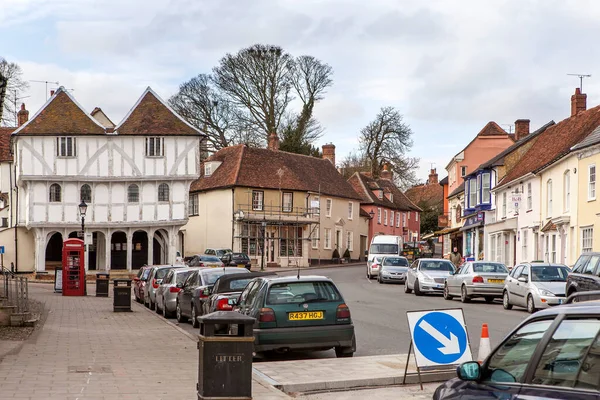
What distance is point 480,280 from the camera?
29.4 meters

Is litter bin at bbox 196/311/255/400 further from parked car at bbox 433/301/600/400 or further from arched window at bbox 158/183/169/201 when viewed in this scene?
arched window at bbox 158/183/169/201

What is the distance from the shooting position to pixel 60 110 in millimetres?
58562

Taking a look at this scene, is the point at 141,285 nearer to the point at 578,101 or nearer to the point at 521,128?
the point at 578,101

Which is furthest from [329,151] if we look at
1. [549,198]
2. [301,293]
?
[301,293]

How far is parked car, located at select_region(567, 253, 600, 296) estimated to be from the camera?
2050 centimetres

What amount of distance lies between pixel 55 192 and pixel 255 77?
2078 centimetres

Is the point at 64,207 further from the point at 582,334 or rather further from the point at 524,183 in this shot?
the point at 582,334

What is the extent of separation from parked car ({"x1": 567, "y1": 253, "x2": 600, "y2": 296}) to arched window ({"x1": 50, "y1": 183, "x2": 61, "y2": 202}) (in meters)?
41.5

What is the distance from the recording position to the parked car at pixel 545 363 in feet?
16.8

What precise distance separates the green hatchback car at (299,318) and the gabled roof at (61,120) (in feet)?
147

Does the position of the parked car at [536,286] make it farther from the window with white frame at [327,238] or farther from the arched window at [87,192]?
the window with white frame at [327,238]

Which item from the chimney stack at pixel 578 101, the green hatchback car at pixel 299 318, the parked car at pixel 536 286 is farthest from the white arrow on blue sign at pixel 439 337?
the chimney stack at pixel 578 101

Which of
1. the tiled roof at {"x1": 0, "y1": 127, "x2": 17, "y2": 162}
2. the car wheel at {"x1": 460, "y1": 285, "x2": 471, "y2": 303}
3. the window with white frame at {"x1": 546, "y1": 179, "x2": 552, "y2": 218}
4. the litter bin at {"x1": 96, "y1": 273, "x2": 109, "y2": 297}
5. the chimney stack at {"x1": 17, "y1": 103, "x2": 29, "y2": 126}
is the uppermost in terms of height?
the chimney stack at {"x1": 17, "y1": 103, "x2": 29, "y2": 126}

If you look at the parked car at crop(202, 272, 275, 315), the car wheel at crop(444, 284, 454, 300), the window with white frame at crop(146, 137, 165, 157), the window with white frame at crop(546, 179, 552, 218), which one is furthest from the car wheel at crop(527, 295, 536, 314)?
the window with white frame at crop(146, 137, 165, 157)
